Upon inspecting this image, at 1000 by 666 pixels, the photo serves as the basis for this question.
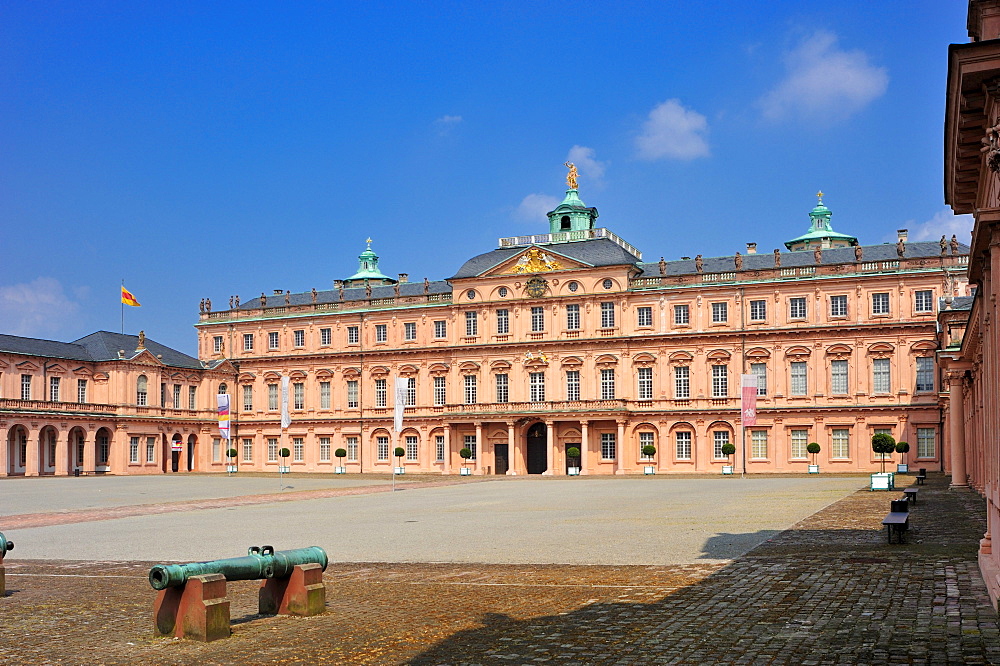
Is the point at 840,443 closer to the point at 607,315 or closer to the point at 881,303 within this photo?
the point at 881,303

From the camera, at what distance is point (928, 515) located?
2612 cm

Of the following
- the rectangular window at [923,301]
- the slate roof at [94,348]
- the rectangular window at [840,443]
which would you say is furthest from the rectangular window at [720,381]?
the slate roof at [94,348]

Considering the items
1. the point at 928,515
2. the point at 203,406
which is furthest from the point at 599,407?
the point at 928,515

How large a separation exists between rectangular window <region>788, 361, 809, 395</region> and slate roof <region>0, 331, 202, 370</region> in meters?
44.2

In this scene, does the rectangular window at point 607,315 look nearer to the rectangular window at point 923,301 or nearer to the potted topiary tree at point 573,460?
the potted topiary tree at point 573,460

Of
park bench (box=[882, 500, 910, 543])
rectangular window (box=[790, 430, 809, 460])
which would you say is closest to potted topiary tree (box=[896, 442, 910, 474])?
rectangular window (box=[790, 430, 809, 460])

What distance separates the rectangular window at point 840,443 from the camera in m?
66.7

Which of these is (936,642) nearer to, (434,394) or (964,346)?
(964,346)

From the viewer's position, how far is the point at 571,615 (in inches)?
476

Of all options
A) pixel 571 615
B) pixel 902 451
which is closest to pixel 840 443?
pixel 902 451

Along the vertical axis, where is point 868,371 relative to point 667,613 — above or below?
above

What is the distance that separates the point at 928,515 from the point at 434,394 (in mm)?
54337

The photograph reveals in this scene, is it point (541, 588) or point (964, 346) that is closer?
point (541, 588)

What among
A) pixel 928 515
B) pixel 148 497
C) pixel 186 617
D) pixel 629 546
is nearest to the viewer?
pixel 186 617
